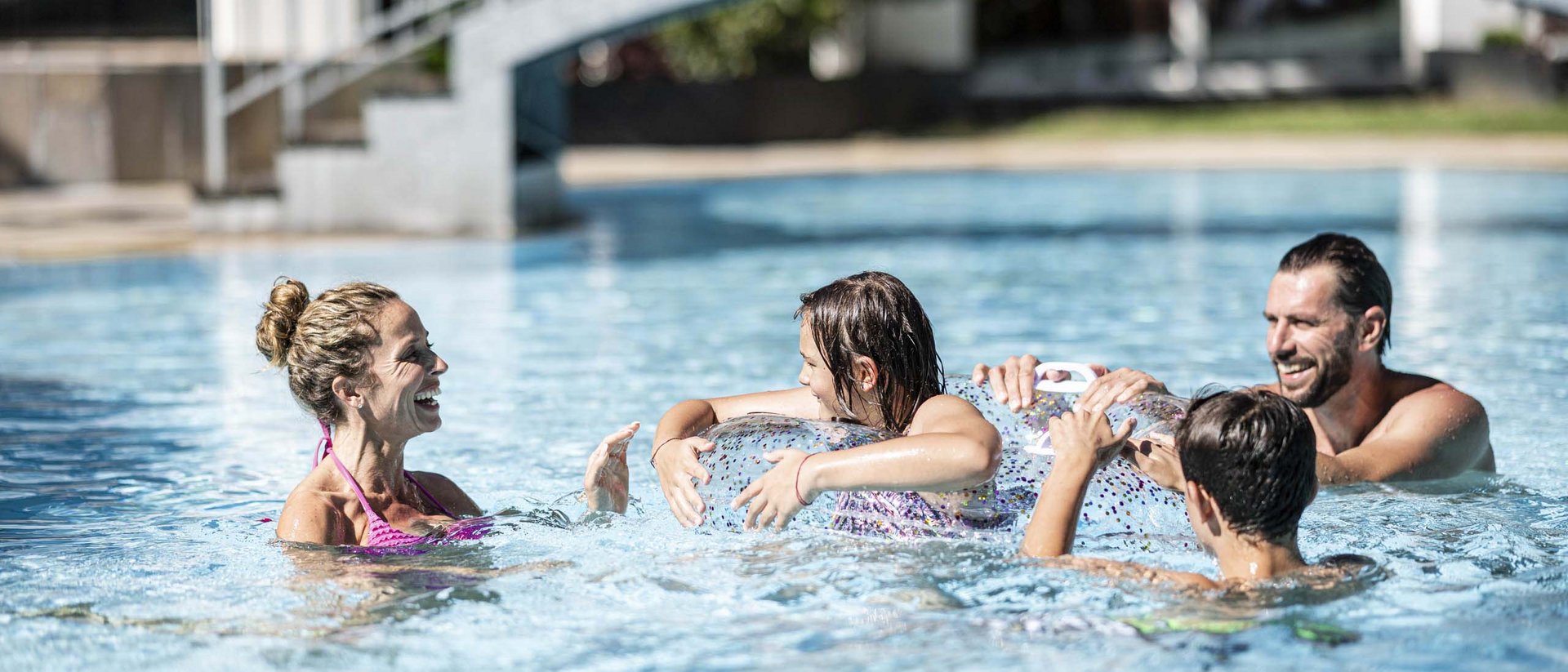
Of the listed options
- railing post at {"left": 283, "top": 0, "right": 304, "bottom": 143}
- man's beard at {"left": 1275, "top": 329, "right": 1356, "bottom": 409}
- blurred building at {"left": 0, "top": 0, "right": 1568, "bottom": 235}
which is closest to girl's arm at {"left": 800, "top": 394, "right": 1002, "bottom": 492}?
man's beard at {"left": 1275, "top": 329, "right": 1356, "bottom": 409}

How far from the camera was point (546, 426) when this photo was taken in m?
7.04

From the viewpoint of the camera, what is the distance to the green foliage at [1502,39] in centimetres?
2731

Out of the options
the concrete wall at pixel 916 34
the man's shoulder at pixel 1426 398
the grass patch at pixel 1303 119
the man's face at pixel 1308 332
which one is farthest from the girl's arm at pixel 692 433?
the concrete wall at pixel 916 34

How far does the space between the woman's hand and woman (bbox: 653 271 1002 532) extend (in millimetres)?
119

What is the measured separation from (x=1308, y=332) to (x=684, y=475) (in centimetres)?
195

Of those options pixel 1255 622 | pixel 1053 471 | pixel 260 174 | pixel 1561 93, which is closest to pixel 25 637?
pixel 1053 471

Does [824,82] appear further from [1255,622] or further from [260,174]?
[1255,622]

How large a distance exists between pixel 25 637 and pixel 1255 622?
2826 mm

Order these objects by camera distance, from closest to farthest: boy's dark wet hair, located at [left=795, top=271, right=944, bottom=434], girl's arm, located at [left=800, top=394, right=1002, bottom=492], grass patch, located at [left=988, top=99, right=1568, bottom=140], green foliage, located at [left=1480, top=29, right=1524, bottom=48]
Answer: girl's arm, located at [left=800, top=394, right=1002, bottom=492]
boy's dark wet hair, located at [left=795, top=271, right=944, bottom=434]
grass patch, located at [left=988, top=99, right=1568, bottom=140]
green foliage, located at [left=1480, top=29, right=1524, bottom=48]

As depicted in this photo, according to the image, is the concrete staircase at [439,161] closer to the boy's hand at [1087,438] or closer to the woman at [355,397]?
the woman at [355,397]

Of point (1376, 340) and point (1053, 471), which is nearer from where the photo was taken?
point (1053, 471)

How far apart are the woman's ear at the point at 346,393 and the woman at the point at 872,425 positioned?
77 cm

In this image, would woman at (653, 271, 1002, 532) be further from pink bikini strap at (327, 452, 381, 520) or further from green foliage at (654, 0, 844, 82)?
green foliage at (654, 0, 844, 82)

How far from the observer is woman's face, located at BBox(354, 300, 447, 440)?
4.21 metres
